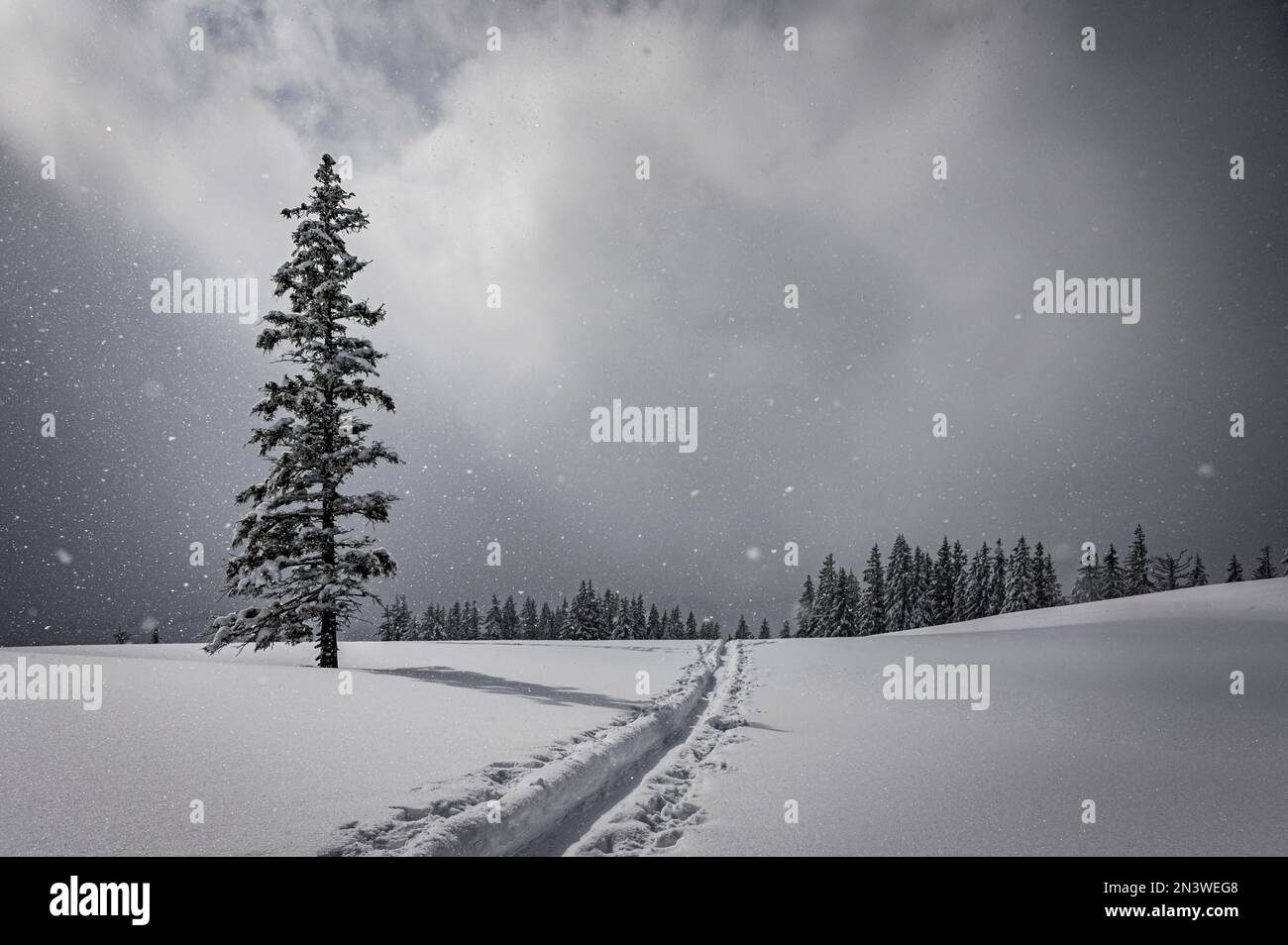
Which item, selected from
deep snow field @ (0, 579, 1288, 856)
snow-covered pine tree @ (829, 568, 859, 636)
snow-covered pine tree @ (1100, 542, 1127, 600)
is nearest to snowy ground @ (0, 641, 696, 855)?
deep snow field @ (0, 579, 1288, 856)

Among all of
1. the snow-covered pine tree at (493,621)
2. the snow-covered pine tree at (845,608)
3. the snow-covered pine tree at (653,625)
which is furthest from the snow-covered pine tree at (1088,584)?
the snow-covered pine tree at (493,621)

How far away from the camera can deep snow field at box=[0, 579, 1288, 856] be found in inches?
163

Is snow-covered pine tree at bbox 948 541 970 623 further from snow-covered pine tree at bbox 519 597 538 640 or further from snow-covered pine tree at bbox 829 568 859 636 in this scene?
snow-covered pine tree at bbox 519 597 538 640

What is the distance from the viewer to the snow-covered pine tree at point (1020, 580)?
200 ft

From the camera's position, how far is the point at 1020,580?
201 feet

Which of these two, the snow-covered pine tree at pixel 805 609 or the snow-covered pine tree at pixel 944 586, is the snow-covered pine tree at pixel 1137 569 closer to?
the snow-covered pine tree at pixel 944 586

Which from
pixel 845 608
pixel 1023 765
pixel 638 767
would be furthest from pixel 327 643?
pixel 845 608

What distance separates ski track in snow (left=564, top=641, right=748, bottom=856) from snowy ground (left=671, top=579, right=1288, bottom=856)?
0.41 ft

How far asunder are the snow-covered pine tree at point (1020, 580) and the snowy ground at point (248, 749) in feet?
212

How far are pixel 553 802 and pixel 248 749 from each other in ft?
11.2
